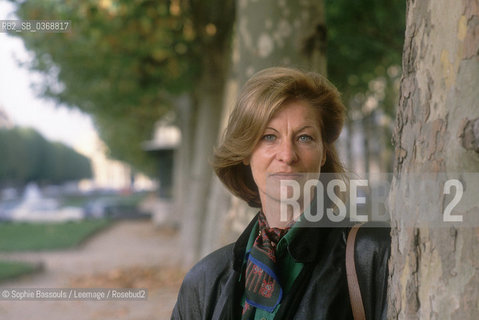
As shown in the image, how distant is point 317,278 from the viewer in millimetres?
1762

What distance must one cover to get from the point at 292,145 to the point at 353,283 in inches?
18.6

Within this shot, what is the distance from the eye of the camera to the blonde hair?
1845 millimetres

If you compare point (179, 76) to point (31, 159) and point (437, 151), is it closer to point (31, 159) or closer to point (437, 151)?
point (437, 151)

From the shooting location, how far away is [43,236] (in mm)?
22016

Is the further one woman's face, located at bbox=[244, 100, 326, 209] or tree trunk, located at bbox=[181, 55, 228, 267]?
tree trunk, located at bbox=[181, 55, 228, 267]

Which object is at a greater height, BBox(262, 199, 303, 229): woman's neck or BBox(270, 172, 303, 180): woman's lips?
BBox(270, 172, 303, 180): woman's lips

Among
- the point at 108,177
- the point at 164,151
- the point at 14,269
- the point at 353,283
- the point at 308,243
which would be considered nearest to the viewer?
the point at 353,283

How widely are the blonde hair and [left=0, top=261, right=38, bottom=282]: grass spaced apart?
11.3m

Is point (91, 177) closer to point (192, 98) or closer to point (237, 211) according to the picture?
point (192, 98)

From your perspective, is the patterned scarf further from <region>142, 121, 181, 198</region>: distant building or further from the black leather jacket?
<region>142, 121, 181, 198</region>: distant building

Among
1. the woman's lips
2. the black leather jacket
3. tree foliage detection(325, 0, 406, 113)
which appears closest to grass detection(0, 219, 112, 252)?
tree foliage detection(325, 0, 406, 113)

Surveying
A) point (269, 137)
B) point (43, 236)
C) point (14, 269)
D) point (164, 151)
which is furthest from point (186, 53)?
point (164, 151)

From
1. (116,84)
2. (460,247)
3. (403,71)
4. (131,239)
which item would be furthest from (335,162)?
(131,239)

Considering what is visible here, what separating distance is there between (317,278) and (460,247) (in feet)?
1.84
